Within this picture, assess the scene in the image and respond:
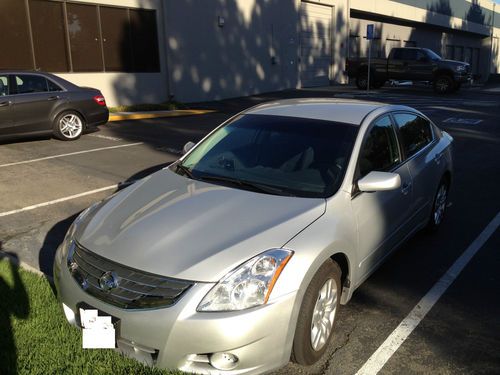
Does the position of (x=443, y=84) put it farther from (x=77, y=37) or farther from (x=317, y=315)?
(x=317, y=315)

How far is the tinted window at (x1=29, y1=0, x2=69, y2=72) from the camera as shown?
14.6 meters

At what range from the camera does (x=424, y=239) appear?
17.1 feet

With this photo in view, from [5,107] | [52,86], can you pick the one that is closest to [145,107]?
[52,86]

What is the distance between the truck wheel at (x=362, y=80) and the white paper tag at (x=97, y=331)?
23890mm

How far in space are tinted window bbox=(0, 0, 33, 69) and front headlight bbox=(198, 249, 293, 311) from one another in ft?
45.7

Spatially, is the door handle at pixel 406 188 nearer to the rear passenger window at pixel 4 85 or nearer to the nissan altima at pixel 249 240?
the nissan altima at pixel 249 240

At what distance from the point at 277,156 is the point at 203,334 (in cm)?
171

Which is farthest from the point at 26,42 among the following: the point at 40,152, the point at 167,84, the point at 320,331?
the point at 320,331

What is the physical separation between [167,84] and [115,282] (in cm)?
1623

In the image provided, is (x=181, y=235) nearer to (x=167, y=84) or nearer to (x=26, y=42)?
(x=26, y=42)

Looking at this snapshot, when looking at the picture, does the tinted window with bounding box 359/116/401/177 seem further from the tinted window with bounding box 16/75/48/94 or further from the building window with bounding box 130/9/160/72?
the building window with bounding box 130/9/160/72

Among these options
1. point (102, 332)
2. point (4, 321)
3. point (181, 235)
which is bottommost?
point (4, 321)

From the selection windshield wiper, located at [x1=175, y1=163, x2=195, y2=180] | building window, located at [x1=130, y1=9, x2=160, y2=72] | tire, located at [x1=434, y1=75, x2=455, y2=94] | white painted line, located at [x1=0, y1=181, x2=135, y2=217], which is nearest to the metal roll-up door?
tire, located at [x1=434, y1=75, x2=455, y2=94]

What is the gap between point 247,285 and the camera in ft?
8.73
